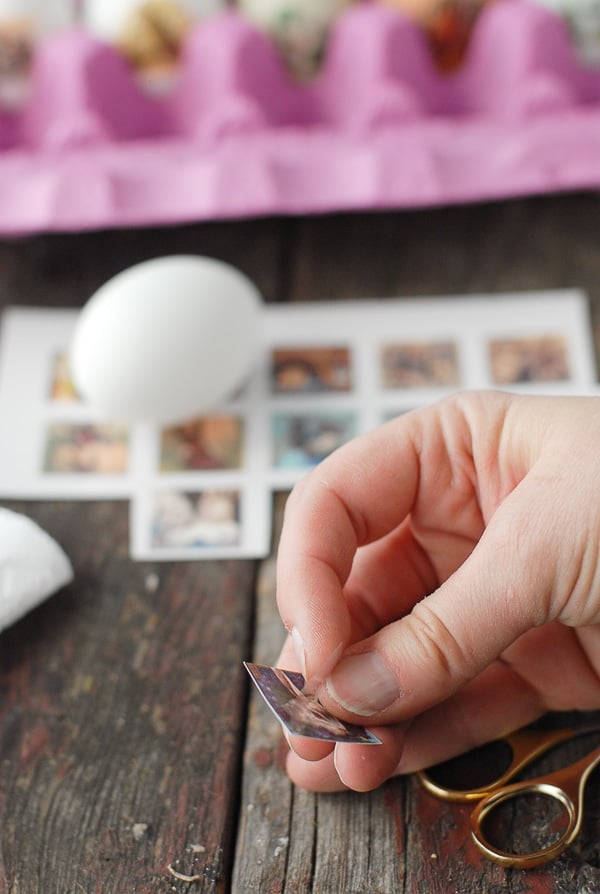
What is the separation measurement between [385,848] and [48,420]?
50 cm

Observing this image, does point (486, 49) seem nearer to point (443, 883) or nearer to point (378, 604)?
point (378, 604)

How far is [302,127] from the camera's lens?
1028mm

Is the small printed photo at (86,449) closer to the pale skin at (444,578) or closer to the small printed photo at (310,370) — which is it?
the small printed photo at (310,370)

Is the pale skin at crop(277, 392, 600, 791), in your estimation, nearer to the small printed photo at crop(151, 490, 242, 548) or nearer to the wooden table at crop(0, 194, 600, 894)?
the wooden table at crop(0, 194, 600, 894)

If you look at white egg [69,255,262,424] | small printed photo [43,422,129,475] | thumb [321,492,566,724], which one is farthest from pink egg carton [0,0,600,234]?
thumb [321,492,566,724]

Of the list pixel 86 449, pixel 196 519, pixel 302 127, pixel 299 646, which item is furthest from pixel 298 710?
pixel 302 127

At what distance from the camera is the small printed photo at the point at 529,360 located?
926 millimetres

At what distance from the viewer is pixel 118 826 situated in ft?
2.08

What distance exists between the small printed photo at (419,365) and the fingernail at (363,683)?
435 mm

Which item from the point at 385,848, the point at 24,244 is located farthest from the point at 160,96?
the point at 385,848

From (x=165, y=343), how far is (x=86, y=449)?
129 millimetres

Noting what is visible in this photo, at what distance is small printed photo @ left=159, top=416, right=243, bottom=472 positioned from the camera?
89cm

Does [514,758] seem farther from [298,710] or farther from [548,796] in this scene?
[298,710]

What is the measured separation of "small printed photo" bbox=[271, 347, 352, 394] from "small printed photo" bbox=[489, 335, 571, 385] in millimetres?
139
